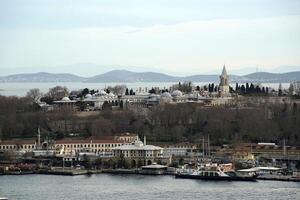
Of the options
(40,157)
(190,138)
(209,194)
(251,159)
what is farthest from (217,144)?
(209,194)

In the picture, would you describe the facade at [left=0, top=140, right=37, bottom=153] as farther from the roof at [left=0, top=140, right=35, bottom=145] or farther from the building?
the building

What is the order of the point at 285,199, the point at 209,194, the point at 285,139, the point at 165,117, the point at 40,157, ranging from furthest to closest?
1. the point at 165,117
2. the point at 285,139
3. the point at 40,157
4. the point at 209,194
5. the point at 285,199

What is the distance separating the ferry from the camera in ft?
46.5

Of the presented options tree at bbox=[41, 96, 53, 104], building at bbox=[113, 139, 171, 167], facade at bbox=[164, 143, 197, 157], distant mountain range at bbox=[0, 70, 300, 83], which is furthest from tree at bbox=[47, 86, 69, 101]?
distant mountain range at bbox=[0, 70, 300, 83]

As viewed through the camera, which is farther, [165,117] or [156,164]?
[165,117]

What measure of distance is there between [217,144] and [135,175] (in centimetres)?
356

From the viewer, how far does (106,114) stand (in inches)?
872

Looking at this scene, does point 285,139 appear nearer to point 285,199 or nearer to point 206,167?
point 206,167

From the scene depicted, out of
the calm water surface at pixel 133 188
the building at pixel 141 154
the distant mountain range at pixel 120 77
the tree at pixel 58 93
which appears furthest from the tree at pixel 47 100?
the distant mountain range at pixel 120 77

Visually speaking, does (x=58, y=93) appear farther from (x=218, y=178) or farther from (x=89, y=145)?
(x=218, y=178)

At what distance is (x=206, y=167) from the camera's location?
14.6 m

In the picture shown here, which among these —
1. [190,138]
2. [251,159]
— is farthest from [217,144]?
[251,159]

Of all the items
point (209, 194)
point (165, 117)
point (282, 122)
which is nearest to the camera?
point (209, 194)

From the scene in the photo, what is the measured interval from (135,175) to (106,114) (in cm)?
695
